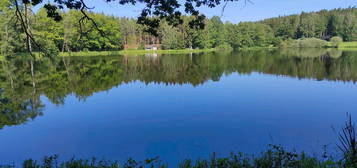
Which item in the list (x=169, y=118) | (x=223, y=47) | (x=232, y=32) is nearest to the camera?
(x=169, y=118)

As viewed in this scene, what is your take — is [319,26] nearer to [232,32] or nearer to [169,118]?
[232,32]

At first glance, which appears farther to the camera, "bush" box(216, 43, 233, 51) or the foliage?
the foliage

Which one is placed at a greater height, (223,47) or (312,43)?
(312,43)

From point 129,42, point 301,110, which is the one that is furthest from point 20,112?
point 129,42

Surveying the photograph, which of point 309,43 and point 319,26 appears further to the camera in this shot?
point 319,26

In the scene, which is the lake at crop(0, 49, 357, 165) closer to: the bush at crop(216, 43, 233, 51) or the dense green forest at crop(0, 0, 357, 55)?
the dense green forest at crop(0, 0, 357, 55)

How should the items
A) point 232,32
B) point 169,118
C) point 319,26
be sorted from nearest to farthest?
point 169,118 → point 232,32 → point 319,26

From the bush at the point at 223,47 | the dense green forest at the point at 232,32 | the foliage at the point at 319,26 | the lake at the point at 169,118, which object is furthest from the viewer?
the foliage at the point at 319,26

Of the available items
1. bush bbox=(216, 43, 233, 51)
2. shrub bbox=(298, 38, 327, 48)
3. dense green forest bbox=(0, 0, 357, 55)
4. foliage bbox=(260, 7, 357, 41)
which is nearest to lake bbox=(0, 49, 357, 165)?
dense green forest bbox=(0, 0, 357, 55)

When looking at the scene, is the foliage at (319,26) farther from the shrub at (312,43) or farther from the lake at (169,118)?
the lake at (169,118)

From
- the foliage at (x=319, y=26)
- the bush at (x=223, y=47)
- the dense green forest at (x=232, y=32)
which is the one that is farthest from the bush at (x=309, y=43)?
the bush at (x=223, y=47)

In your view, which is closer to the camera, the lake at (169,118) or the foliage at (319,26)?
the lake at (169,118)

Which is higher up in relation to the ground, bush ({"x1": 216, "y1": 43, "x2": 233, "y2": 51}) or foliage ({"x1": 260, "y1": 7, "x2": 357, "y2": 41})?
foliage ({"x1": 260, "y1": 7, "x2": 357, "y2": 41})

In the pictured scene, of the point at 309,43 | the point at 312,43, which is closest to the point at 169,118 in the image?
A: the point at 309,43
